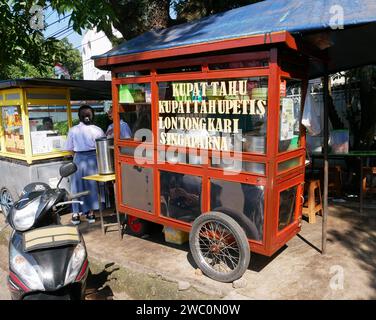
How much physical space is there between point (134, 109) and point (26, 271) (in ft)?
7.78

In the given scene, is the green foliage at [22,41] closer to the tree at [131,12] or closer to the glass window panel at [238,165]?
the tree at [131,12]

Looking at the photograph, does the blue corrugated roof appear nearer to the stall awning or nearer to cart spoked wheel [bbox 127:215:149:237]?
the stall awning

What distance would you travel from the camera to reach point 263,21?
11.1 feet

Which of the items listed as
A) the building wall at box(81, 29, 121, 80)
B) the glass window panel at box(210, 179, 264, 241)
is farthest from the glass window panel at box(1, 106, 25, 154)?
the building wall at box(81, 29, 121, 80)

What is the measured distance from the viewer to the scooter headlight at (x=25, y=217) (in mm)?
2980

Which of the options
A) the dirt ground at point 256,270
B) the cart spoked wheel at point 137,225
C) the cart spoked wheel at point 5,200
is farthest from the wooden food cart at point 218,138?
the cart spoked wheel at point 5,200

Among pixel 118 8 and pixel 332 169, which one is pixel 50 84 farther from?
pixel 332 169

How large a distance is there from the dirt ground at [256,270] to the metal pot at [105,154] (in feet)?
3.16

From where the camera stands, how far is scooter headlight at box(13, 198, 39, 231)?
2980 millimetres

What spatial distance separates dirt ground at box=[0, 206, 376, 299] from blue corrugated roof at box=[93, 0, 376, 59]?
91.3 inches

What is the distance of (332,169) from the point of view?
616 cm
